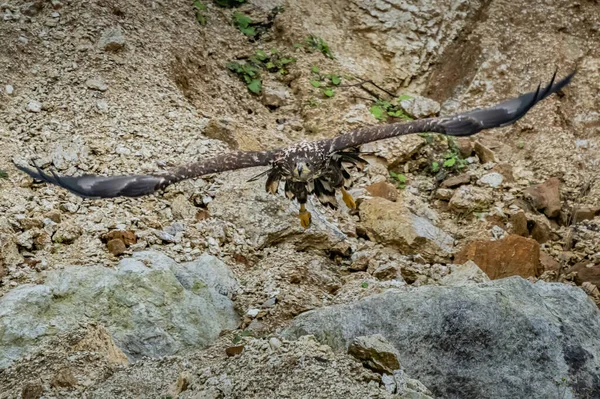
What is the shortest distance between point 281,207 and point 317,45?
139 inches

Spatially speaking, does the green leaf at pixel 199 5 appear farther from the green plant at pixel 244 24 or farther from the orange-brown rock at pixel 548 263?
the orange-brown rock at pixel 548 263

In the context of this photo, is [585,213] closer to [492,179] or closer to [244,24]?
[492,179]

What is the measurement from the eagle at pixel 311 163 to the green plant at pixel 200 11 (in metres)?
3.94

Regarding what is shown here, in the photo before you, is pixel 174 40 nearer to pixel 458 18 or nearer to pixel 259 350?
pixel 458 18

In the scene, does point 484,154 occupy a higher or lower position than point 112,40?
higher

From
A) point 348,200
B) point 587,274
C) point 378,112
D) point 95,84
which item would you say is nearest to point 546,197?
point 587,274

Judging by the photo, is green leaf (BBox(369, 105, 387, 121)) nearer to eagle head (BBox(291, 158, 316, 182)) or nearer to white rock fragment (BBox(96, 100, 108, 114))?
eagle head (BBox(291, 158, 316, 182))

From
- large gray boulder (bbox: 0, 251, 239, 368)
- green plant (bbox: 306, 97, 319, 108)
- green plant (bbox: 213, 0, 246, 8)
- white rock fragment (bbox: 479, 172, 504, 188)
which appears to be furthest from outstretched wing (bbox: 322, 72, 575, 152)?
green plant (bbox: 213, 0, 246, 8)

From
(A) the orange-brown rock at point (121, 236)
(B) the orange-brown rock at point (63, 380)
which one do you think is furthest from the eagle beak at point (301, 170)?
(B) the orange-brown rock at point (63, 380)

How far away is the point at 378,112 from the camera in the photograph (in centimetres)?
1167

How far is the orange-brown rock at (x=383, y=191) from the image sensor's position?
33.9 feet

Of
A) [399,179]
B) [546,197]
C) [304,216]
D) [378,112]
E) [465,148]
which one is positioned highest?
[546,197]

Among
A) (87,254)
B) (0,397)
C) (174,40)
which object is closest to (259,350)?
(0,397)

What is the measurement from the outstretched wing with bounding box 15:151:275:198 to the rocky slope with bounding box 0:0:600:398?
0.78 meters
